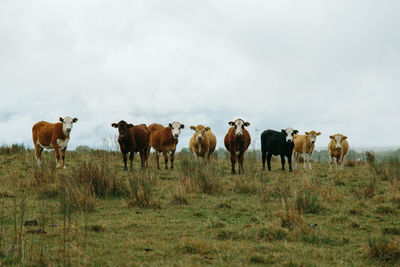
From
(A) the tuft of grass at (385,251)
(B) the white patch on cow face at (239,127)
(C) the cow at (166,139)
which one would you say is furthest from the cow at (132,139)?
(A) the tuft of grass at (385,251)

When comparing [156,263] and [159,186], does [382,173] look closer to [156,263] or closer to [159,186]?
[159,186]

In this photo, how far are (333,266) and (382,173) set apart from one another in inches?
418

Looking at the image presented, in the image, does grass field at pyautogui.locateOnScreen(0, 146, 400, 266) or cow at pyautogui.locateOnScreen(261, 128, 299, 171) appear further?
cow at pyautogui.locateOnScreen(261, 128, 299, 171)

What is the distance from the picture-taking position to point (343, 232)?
21.2 ft

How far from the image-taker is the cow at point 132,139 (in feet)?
51.1

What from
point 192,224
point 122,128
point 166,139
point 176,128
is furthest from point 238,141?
point 192,224

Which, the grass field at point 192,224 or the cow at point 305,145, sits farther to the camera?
the cow at point 305,145

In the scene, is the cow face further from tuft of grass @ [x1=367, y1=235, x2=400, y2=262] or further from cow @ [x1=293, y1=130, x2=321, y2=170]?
tuft of grass @ [x1=367, y1=235, x2=400, y2=262]

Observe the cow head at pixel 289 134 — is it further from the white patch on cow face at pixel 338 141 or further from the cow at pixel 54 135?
the cow at pixel 54 135

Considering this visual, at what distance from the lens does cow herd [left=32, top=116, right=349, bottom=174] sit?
1559cm

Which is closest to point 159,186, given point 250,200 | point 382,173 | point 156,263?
point 250,200

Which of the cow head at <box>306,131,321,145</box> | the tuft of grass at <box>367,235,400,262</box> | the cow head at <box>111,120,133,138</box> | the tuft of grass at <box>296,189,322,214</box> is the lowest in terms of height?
the tuft of grass at <box>367,235,400,262</box>

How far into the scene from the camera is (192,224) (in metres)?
6.84

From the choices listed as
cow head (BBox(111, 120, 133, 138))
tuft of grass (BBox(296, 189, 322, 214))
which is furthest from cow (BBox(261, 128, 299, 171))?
tuft of grass (BBox(296, 189, 322, 214))
